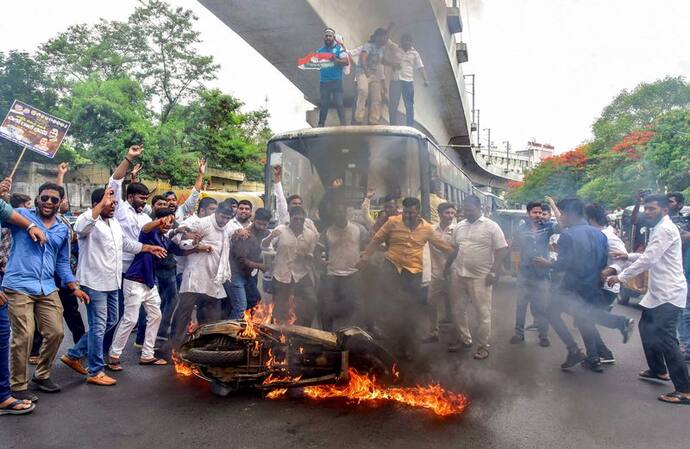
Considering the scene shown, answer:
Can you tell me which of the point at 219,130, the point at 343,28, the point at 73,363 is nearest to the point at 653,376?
the point at 73,363

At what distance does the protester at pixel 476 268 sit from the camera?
18.7ft

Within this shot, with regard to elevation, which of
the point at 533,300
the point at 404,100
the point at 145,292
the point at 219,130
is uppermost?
the point at 219,130

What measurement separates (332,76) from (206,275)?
534 centimetres

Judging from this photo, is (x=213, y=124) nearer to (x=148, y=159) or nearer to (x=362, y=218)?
(x=148, y=159)

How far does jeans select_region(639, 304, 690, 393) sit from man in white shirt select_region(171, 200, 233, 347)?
4262mm

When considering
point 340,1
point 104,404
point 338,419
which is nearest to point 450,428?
point 338,419

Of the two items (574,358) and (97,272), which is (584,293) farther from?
(97,272)

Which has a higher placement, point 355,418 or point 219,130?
point 219,130

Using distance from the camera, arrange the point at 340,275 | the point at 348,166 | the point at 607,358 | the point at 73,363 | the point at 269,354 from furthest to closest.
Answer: the point at 348,166 → the point at 340,275 → the point at 607,358 → the point at 73,363 → the point at 269,354

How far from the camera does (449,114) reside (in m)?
16.8

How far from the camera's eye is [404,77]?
32.1 feet

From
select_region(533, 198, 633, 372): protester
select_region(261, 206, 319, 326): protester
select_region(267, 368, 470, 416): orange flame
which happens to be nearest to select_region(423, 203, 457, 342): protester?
select_region(533, 198, 633, 372): protester

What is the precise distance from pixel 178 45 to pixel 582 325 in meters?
25.9

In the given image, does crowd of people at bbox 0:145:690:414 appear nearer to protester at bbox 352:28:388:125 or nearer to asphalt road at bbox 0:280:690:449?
asphalt road at bbox 0:280:690:449
